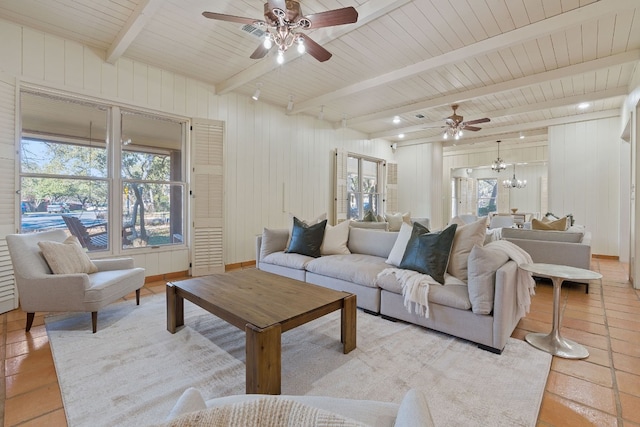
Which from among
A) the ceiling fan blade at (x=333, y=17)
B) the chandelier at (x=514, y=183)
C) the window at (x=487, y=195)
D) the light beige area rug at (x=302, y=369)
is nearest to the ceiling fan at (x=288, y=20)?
the ceiling fan blade at (x=333, y=17)

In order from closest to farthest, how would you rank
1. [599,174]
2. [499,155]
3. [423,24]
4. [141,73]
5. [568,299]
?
[423,24]
[568,299]
[141,73]
[599,174]
[499,155]

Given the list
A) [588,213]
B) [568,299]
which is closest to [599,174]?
[588,213]

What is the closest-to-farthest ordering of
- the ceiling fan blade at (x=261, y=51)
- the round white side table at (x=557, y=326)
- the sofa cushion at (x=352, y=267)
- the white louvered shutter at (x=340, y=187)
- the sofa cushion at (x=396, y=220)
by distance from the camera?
the round white side table at (x=557, y=326) → the ceiling fan blade at (x=261, y=51) → the sofa cushion at (x=352, y=267) → the sofa cushion at (x=396, y=220) → the white louvered shutter at (x=340, y=187)

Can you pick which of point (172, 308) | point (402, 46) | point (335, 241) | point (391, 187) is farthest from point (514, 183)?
point (172, 308)

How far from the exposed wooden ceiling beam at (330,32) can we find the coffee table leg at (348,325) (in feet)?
8.09

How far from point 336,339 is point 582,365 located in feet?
5.64

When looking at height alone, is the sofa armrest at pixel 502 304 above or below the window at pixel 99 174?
below

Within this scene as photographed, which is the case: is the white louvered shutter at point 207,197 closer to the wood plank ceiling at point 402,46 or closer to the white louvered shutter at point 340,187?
the wood plank ceiling at point 402,46

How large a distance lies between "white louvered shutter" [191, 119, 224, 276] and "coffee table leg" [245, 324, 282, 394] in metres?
3.09

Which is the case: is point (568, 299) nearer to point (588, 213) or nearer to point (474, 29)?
point (474, 29)

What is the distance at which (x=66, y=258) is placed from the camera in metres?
2.66

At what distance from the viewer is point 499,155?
9.63 meters

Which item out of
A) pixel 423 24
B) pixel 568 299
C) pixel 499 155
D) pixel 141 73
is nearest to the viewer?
pixel 423 24

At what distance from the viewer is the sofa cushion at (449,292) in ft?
7.59
